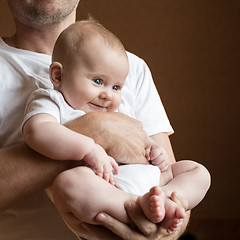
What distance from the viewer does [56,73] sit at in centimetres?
121

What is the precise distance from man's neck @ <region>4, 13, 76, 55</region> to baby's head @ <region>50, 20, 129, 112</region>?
1.05 ft

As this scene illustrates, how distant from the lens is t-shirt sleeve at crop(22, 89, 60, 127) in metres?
1.12

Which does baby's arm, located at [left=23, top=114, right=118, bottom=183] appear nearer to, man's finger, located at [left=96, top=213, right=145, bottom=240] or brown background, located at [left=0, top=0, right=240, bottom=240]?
man's finger, located at [left=96, top=213, right=145, bottom=240]

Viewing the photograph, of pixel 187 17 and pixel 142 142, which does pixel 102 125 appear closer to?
pixel 142 142

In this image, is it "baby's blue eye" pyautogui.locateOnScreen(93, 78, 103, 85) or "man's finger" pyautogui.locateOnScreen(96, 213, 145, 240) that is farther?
"baby's blue eye" pyautogui.locateOnScreen(93, 78, 103, 85)

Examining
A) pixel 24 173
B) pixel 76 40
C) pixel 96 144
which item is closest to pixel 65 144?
pixel 96 144

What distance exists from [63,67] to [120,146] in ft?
0.80

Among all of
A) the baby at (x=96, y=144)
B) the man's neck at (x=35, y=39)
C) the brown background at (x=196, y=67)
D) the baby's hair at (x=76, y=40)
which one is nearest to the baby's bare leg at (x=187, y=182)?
the baby at (x=96, y=144)

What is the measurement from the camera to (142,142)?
49.4 inches

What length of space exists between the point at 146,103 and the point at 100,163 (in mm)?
526

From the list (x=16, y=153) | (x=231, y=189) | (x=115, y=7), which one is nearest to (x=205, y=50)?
(x=115, y=7)

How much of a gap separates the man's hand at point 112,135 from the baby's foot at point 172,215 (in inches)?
8.4

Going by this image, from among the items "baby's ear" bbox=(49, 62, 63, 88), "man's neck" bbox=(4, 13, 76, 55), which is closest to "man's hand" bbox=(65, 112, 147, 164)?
"baby's ear" bbox=(49, 62, 63, 88)

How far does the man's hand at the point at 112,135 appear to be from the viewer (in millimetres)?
1159
